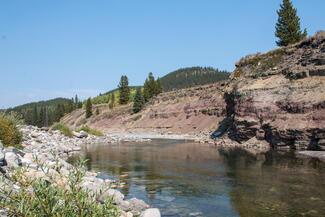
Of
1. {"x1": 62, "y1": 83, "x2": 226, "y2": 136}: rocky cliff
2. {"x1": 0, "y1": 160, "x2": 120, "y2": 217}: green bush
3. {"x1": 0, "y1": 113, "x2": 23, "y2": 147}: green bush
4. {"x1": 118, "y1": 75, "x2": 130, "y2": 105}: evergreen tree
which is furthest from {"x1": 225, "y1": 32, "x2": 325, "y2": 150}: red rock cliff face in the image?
{"x1": 118, "y1": 75, "x2": 130, "y2": 105}: evergreen tree

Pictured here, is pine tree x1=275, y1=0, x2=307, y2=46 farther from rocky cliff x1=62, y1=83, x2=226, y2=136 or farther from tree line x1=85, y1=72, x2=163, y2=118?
tree line x1=85, y1=72, x2=163, y2=118

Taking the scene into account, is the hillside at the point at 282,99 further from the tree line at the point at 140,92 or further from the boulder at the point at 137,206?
the tree line at the point at 140,92

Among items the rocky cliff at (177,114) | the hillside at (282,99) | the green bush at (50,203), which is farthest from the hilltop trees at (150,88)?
the green bush at (50,203)

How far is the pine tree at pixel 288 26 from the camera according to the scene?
237 ft

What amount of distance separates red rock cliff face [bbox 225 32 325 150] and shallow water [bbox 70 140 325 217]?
8637 millimetres

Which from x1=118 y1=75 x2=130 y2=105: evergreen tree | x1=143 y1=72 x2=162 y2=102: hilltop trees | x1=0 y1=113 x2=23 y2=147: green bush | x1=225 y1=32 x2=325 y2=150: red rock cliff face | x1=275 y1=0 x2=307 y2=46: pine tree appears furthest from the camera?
x1=118 y1=75 x2=130 y2=105: evergreen tree

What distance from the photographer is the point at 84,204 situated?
20.7 feet

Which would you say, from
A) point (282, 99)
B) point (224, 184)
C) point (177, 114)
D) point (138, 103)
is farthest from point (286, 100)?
point (138, 103)

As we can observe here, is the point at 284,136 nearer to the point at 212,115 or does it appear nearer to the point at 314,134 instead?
the point at 314,134

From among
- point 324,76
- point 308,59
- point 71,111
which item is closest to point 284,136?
point 324,76

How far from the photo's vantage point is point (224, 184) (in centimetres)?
2100

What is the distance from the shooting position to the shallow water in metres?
15.7

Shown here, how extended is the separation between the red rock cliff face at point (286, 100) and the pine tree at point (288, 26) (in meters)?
15.9

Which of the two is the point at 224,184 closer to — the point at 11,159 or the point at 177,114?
the point at 11,159
